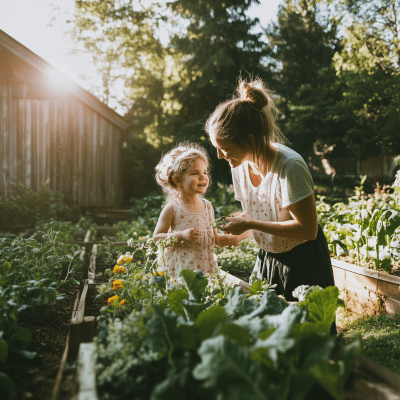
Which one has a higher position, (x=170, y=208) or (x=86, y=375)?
(x=170, y=208)

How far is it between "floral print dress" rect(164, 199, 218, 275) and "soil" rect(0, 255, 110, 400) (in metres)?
0.58

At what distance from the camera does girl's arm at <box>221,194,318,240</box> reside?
187 cm

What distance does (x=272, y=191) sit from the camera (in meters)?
2.02

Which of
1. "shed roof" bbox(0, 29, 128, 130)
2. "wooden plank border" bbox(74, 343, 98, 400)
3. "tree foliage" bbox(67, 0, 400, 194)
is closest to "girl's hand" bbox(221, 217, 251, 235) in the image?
"wooden plank border" bbox(74, 343, 98, 400)

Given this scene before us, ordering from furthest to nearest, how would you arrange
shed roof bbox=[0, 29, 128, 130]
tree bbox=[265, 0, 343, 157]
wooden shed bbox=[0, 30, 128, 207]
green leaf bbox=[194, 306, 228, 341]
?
tree bbox=[265, 0, 343, 157] → wooden shed bbox=[0, 30, 128, 207] → shed roof bbox=[0, 29, 128, 130] → green leaf bbox=[194, 306, 228, 341]

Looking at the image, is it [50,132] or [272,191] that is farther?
[50,132]

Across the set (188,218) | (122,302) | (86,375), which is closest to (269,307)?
(86,375)

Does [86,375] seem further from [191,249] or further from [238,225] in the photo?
[191,249]

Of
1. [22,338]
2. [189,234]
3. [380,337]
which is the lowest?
[380,337]

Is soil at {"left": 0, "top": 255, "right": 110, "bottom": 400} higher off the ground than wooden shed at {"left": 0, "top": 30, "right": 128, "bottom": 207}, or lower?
lower

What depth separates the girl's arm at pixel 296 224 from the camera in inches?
73.8

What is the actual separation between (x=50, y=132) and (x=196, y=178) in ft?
27.5

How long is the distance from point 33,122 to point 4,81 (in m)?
1.19

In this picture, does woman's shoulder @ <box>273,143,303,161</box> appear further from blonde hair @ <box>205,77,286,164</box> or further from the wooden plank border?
the wooden plank border
